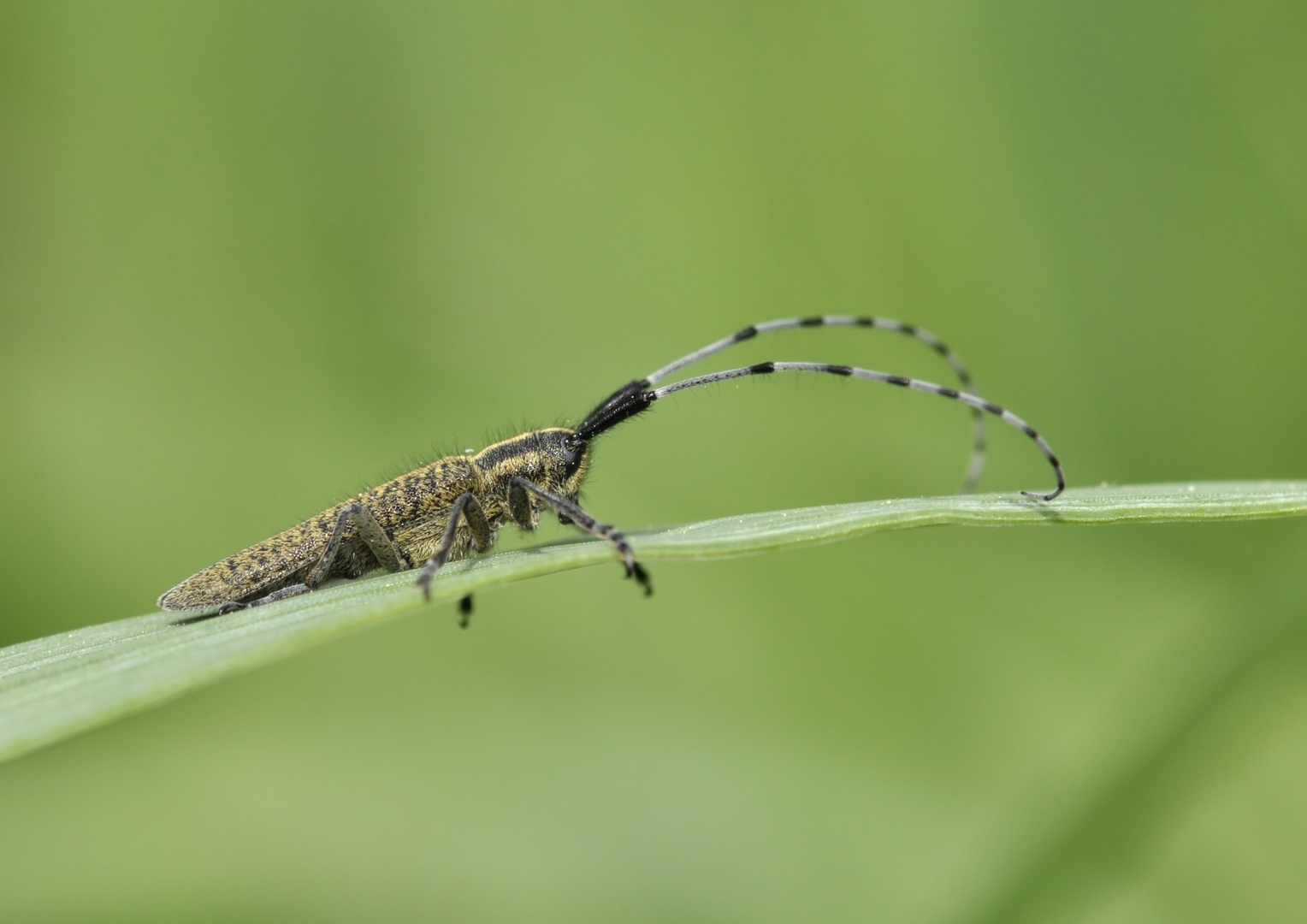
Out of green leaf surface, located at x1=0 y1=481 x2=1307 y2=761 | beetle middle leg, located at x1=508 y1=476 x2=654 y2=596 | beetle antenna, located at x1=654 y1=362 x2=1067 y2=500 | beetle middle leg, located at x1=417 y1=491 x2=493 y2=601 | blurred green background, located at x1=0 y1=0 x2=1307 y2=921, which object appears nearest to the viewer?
green leaf surface, located at x1=0 y1=481 x2=1307 y2=761

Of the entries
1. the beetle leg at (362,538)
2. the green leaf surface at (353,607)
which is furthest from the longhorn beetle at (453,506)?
the green leaf surface at (353,607)

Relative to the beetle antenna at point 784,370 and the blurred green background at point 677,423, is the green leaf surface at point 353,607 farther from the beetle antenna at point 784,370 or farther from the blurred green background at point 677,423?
the blurred green background at point 677,423

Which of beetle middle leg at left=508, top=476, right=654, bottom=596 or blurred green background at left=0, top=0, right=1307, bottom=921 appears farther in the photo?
blurred green background at left=0, top=0, right=1307, bottom=921

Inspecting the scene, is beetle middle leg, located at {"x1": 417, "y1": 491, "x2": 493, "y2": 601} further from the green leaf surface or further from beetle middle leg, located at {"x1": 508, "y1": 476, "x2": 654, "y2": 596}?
the green leaf surface

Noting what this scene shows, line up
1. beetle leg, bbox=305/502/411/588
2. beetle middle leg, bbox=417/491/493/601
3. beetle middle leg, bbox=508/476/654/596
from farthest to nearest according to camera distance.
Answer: beetle leg, bbox=305/502/411/588, beetle middle leg, bbox=417/491/493/601, beetle middle leg, bbox=508/476/654/596

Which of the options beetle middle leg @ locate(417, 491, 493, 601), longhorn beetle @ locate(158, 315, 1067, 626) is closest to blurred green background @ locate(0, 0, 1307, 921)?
longhorn beetle @ locate(158, 315, 1067, 626)

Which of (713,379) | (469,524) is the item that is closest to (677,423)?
(713,379)
